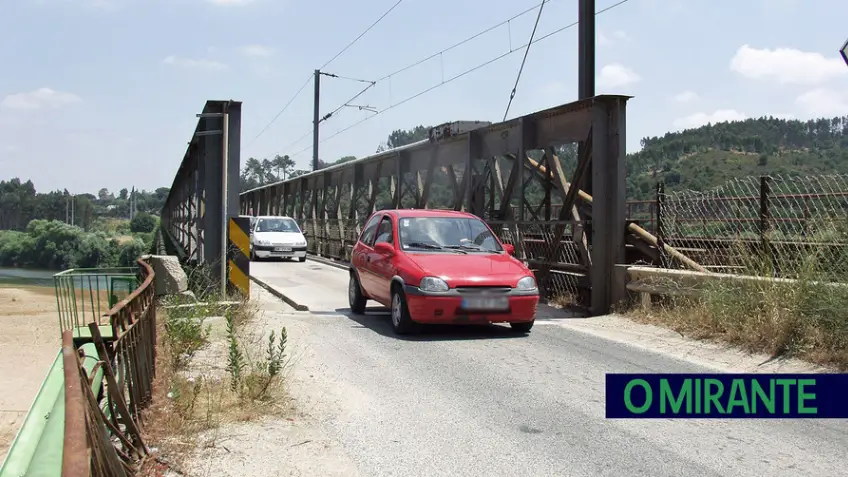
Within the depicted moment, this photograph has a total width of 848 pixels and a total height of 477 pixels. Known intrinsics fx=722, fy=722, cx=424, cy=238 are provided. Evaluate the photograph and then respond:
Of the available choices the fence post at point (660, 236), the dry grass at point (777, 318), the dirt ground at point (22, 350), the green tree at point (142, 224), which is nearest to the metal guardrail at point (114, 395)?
the dirt ground at point (22, 350)

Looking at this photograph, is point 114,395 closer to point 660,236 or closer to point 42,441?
point 42,441

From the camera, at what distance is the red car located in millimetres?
8609

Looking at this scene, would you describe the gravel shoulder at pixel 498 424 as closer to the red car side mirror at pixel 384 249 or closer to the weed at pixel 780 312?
the weed at pixel 780 312

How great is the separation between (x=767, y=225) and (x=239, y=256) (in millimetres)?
7407

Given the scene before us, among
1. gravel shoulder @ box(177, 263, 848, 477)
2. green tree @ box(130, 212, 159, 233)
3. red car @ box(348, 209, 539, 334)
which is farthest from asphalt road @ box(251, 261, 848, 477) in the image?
green tree @ box(130, 212, 159, 233)

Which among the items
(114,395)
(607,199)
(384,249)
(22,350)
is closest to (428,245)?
(384,249)

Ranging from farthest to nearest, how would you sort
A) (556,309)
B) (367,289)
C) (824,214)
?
(556,309)
(367,289)
(824,214)

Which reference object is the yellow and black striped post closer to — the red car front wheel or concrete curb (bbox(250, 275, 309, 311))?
concrete curb (bbox(250, 275, 309, 311))

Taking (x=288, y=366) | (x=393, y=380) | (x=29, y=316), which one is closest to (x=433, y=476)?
(x=393, y=380)

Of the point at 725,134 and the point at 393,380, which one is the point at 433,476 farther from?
the point at 725,134

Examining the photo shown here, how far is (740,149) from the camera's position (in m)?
39.1

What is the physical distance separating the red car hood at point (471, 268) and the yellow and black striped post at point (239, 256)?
298 centimetres

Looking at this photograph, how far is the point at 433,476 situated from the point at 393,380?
247 cm

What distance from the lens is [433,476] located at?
420 cm
